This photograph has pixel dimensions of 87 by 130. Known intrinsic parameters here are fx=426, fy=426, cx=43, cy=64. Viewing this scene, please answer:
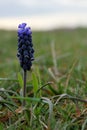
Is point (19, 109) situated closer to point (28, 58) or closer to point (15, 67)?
point (28, 58)

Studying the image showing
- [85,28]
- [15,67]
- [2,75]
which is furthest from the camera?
[85,28]

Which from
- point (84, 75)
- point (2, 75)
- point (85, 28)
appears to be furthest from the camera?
point (85, 28)

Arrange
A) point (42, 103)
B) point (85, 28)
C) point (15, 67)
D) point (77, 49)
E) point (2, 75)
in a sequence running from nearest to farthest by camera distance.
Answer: point (42, 103)
point (2, 75)
point (15, 67)
point (77, 49)
point (85, 28)

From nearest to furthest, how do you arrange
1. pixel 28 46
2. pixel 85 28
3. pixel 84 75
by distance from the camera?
pixel 28 46 < pixel 84 75 < pixel 85 28

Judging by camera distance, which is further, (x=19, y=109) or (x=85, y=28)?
(x=85, y=28)

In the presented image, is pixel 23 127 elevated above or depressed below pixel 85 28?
below

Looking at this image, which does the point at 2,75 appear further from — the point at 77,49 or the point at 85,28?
the point at 85,28

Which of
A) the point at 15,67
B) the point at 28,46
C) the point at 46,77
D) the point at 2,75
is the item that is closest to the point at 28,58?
the point at 28,46

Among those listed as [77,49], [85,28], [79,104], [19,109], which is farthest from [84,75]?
[85,28]

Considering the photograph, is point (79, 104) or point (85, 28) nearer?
point (79, 104)
